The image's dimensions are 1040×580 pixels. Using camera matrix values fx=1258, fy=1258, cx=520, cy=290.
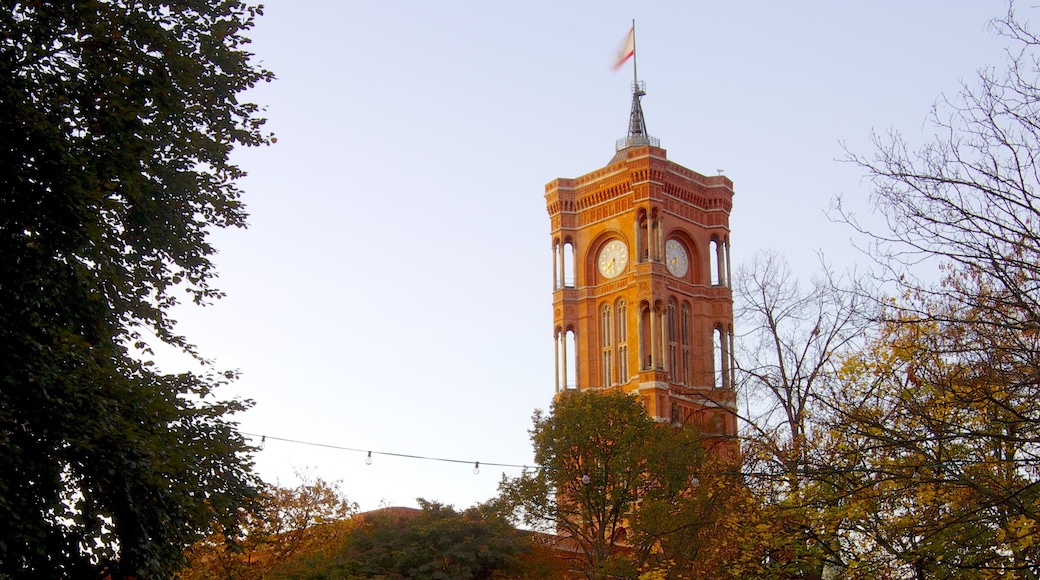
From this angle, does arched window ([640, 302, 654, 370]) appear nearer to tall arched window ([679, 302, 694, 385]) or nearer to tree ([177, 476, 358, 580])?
tall arched window ([679, 302, 694, 385])

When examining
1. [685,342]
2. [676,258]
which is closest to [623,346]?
[685,342]

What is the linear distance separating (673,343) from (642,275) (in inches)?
180

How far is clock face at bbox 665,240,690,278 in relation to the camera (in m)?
75.7

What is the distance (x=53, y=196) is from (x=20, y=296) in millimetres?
1064

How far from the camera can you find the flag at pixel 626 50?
77.4 m

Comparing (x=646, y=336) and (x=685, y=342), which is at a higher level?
(x=685, y=342)

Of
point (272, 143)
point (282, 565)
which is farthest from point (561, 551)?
point (272, 143)

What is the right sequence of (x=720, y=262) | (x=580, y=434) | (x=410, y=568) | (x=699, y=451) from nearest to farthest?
(x=699, y=451) → (x=410, y=568) → (x=580, y=434) → (x=720, y=262)

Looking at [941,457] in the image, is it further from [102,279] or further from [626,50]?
[626,50]

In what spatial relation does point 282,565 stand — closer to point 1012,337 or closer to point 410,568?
point 410,568

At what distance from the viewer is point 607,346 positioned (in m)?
74.4

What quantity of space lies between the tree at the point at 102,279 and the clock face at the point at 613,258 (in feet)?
197

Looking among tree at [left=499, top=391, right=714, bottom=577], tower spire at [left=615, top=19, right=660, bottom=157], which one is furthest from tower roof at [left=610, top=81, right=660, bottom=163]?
tree at [left=499, top=391, right=714, bottom=577]

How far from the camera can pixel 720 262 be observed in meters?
78.1
